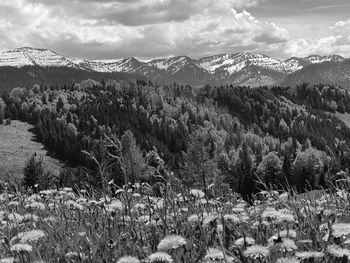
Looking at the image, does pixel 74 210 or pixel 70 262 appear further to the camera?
pixel 74 210

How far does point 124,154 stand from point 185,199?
6.63ft

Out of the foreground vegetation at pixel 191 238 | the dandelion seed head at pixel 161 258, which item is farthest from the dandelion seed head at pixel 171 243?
the dandelion seed head at pixel 161 258

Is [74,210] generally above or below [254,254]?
below

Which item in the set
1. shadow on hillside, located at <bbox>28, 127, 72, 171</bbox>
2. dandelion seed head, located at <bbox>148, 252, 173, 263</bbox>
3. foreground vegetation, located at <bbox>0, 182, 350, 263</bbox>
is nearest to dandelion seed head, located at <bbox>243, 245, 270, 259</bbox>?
foreground vegetation, located at <bbox>0, 182, 350, 263</bbox>

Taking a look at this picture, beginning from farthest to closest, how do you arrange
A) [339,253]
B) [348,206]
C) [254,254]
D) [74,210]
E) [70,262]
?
[74,210]
[348,206]
[70,262]
[254,254]
[339,253]

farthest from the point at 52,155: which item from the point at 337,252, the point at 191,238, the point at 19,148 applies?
the point at 337,252

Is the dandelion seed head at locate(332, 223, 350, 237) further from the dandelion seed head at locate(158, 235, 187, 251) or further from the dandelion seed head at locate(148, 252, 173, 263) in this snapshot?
the dandelion seed head at locate(148, 252, 173, 263)

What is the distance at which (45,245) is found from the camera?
4.12m

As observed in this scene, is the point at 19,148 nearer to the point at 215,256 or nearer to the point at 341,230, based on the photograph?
the point at 215,256

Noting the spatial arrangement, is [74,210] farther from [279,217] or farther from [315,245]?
[315,245]

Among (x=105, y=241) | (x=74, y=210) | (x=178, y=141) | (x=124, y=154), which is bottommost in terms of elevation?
(x=178, y=141)

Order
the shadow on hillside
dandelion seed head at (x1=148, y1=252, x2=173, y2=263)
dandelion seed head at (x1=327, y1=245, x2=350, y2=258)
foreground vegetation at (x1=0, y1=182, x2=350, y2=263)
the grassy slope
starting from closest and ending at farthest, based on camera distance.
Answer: dandelion seed head at (x1=327, y1=245, x2=350, y2=258) → dandelion seed head at (x1=148, y1=252, x2=173, y2=263) → foreground vegetation at (x1=0, y1=182, x2=350, y2=263) → the grassy slope → the shadow on hillside

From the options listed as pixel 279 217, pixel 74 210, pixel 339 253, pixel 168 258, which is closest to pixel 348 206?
pixel 279 217

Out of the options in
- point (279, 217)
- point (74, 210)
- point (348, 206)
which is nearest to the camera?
point (279, 217)
